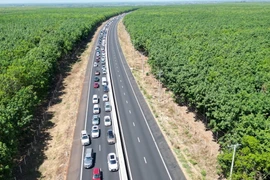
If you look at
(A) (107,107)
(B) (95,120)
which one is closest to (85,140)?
(B) (95,120)

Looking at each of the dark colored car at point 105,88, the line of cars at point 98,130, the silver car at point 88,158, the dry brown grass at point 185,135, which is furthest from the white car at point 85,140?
the dark colored car at point 105,88

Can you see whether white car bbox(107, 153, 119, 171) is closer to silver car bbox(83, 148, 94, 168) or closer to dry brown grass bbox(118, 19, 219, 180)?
silver car bbox(83, 148, 94, 168)


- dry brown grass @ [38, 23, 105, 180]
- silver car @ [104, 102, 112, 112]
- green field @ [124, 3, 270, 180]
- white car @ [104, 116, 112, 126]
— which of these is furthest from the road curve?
dry brown grass @ [38, 23, 105, 180]

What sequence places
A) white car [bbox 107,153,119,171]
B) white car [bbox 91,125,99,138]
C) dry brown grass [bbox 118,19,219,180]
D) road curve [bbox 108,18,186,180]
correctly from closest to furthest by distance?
white car [bbox 107,153,119,171] → road curve [bbox 108,18,186,180] → dry brown grass [bbox 118,19,219,180] → white car [bbox 91,125,99,138]

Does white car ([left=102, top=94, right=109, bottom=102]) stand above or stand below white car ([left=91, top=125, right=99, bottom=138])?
above

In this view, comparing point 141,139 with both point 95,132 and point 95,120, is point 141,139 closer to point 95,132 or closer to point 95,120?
point 95,132

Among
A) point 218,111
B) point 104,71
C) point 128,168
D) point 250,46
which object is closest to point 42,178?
point 128,168

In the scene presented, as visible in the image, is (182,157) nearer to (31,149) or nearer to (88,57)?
(31,149)
